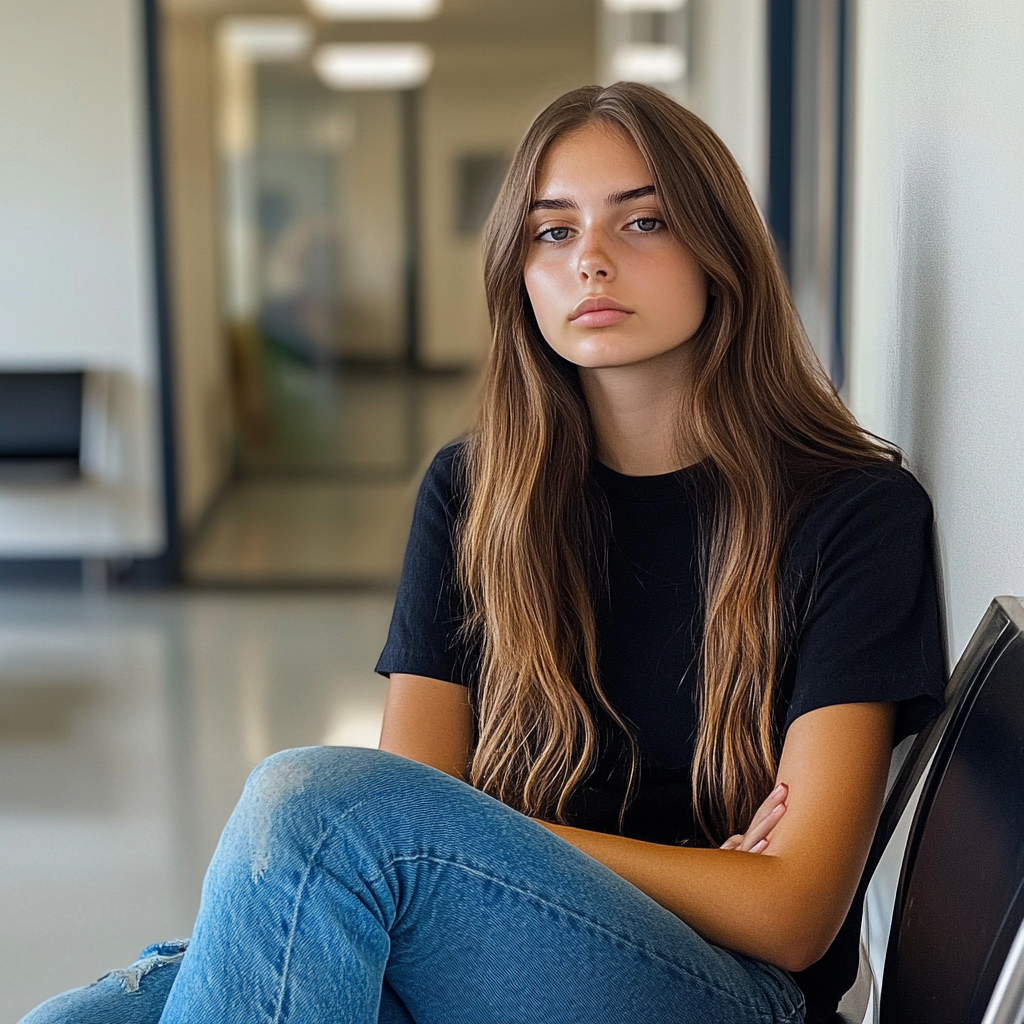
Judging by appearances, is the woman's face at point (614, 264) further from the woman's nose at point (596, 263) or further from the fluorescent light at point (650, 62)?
the fluorescent light at point (650, 62)

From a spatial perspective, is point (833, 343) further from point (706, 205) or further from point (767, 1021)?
point (767, 1021)

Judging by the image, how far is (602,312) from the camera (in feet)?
4.46

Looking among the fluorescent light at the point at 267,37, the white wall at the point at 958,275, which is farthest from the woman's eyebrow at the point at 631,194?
the fluorescent light at the point at 267,37

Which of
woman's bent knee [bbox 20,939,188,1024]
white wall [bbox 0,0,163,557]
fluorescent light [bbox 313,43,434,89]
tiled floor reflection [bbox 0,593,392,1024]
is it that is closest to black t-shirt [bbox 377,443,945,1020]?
woman's bent knee [bbox 20,939,188,1024]

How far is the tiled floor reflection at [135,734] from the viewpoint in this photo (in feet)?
8.55

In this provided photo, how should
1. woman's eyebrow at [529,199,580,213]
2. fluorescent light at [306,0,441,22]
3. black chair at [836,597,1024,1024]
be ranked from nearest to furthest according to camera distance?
black chair at [836,597,1024,1024] → woman's eyebrow at [529,199,580,213] → fluorescent light at [306,0,441,22]

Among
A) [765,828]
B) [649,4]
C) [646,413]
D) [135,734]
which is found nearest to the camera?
[765,828]

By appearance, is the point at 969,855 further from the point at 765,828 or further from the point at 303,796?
the point at 303,796

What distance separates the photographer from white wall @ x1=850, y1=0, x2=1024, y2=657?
39.3 inches

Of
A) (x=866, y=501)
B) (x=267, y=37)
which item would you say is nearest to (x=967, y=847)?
(x=866, y=501)

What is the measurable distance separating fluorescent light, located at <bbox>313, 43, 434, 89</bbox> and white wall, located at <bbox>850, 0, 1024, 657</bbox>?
187 inches

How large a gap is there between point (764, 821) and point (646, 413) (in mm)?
455

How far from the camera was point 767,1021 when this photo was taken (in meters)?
1.13

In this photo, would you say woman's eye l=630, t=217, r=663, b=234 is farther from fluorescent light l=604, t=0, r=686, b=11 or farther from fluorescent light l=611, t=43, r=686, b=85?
fluorescent light l=604, t=0, r=686, b=11
